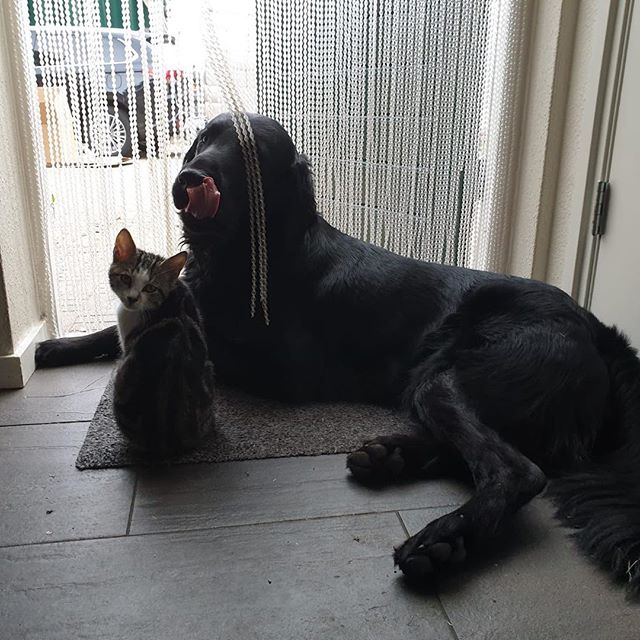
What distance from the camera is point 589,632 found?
93cm

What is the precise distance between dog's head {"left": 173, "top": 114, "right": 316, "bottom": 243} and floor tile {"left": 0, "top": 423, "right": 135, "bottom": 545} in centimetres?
62

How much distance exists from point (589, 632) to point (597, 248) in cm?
126

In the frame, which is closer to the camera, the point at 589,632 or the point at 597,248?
the point at 589,632

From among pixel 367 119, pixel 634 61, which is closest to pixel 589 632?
pixel 634 61

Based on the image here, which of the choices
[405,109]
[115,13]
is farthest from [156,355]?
[405,109]

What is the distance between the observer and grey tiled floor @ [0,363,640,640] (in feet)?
3.04

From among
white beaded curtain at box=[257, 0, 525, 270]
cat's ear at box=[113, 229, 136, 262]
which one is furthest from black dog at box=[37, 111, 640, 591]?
white beaded curtain at box=[257, 0, 525, 270]

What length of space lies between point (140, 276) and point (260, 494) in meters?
0.51

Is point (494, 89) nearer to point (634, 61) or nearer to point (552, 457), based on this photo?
point (634, 61)

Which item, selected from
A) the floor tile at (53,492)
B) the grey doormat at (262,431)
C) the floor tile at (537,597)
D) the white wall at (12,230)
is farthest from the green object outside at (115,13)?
the floor tile at (537,597)

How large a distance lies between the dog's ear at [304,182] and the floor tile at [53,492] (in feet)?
2.70

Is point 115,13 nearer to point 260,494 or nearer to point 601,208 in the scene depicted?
point 260,494

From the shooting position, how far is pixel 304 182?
66.3 inches

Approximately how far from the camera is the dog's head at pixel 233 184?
1520mm
